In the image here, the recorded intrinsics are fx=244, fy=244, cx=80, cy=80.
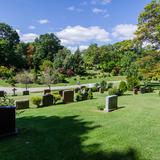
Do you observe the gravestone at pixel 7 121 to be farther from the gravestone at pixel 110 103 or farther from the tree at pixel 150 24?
the tree at pixel 150 24

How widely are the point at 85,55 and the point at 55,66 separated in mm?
30005

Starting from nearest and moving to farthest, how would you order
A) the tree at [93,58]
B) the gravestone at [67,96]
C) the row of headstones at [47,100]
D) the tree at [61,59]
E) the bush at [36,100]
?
the row of headstones at [47,100]
the bush at [36,100]
the gravestone at [67,96]
the tree at [61,59]
the tree at [93,58]

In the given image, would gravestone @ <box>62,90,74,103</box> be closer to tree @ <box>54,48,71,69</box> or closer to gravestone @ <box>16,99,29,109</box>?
gravestone @ <box>16,99,29,109</box>

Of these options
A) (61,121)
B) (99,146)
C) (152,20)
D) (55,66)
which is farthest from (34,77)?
(99,146)

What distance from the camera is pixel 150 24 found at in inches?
1236

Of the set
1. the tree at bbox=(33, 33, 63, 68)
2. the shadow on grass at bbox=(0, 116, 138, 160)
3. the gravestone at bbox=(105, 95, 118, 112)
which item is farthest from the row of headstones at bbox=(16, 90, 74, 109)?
the tree at bbox=(33, 33, 63, 68)

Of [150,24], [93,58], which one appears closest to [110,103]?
[150,24]

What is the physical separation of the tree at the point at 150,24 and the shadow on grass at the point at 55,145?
22.8 m

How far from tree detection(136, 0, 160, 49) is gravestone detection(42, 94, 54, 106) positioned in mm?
16985

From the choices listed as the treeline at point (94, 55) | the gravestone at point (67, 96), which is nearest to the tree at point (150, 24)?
the treeline at point (94, 55)

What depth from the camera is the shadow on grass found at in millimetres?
7746

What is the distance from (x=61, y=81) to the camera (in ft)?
184

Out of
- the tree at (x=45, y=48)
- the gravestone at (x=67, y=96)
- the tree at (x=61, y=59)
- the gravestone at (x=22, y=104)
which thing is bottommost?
the gravestone at (x=22, y=104)

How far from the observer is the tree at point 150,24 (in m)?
30.8
